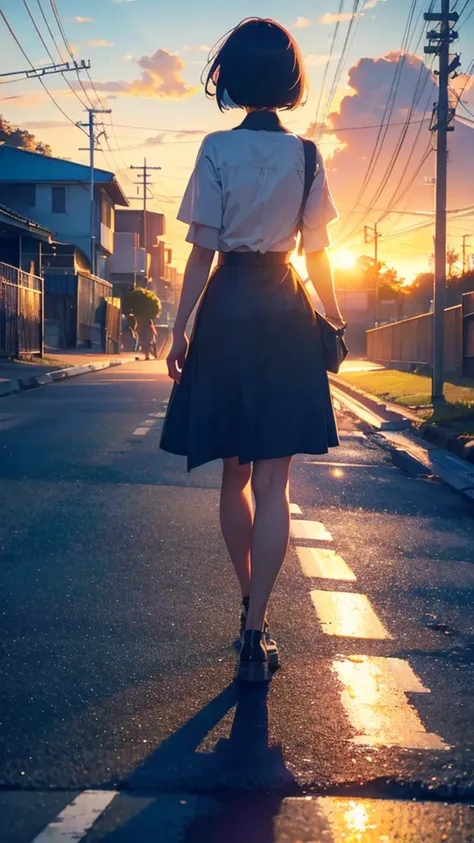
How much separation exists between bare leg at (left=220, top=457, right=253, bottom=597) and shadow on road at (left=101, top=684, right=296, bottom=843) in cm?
77

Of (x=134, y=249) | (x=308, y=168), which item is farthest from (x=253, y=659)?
(x=134, y=249)

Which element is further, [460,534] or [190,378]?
[460,534]

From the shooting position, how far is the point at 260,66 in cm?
378

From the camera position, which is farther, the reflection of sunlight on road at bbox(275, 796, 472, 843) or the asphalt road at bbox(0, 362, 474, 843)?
the asphalt road at bbox(0, 362, 474, 843)

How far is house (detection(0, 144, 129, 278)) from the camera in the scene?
187 ft

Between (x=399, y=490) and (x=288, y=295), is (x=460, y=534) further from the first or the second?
(x=288, y=295)

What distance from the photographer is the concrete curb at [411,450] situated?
386 inches

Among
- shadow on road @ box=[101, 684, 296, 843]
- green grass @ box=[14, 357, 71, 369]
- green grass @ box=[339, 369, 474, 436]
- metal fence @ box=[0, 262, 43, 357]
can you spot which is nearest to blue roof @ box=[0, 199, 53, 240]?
metal fence @ box=[0, 262, 43, 357]

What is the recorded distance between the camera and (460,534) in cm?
671

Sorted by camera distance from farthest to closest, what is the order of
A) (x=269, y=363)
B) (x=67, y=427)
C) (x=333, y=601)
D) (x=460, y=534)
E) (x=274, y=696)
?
(x=67, y=427), (x=460, y=534), (x=333, y=601), (x=269, y=363), (x=274, y=696)

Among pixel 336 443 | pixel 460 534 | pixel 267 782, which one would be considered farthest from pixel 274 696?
pixel 460 534

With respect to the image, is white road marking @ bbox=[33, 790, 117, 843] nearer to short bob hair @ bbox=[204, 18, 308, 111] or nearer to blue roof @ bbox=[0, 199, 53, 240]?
short bob hair @ bbox=[204, 18, 308, 111]

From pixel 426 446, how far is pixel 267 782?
32.8ft

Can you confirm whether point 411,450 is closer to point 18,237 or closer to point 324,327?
point 324,327
